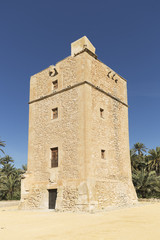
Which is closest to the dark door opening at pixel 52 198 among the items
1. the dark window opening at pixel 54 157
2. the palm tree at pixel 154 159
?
the dark window opening at pixel 54 157

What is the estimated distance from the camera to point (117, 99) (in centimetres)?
1662

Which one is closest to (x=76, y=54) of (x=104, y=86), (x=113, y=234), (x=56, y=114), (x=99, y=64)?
(x=99, y=64)

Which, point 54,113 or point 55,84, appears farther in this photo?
point 55,84

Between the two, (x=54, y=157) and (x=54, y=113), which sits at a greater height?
(x=54, y=113)

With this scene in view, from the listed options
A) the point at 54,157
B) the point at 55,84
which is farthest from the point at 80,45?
the point at 54,157

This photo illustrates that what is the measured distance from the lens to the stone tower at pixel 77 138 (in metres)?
12.6

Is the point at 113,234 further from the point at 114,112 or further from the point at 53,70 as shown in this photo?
the point at 53,70

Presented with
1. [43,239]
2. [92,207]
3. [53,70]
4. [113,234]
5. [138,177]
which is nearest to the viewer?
[43,239]

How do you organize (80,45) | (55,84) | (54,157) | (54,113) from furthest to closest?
1. (55,84)
2. (80,45)
3. (54,113)
4. (54,157)

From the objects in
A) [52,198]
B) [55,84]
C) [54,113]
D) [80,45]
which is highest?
[80,45]

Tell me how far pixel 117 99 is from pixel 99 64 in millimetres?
2810

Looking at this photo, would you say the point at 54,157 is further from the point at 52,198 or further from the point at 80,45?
the point at 80,45

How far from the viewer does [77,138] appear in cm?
1313

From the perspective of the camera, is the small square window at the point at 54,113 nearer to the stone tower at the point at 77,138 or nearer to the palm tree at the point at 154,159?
the stone tower at the point at 77,138
